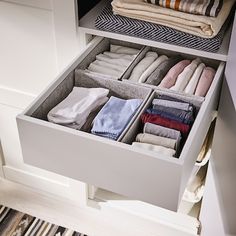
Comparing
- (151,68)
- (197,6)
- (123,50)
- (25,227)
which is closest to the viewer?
(197,6)

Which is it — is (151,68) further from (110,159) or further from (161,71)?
(110,159)

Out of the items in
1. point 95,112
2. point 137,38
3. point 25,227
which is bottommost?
point 25,227

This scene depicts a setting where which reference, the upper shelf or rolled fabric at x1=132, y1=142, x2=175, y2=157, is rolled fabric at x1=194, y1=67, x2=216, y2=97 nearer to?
the upper shelf

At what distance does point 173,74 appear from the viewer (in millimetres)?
1326

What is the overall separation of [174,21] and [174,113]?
10.5 inches

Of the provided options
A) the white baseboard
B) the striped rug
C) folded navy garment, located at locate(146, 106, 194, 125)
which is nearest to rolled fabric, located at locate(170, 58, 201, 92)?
folded navy garment, located at locate(146, 106, 194, 125)

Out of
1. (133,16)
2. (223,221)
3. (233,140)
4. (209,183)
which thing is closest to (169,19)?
(133,16)

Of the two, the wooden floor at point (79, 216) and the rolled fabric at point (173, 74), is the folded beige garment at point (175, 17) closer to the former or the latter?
the rolled fabric at point (173, 74)

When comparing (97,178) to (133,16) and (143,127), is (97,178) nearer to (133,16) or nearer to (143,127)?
(143,127)

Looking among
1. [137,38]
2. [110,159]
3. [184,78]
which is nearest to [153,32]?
[137,38]

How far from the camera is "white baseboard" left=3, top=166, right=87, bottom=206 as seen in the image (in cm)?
179

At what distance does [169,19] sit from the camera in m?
1.26

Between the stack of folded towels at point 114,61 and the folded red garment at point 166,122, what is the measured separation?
0.19m

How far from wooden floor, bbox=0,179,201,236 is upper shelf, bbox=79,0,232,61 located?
77 centimetres
